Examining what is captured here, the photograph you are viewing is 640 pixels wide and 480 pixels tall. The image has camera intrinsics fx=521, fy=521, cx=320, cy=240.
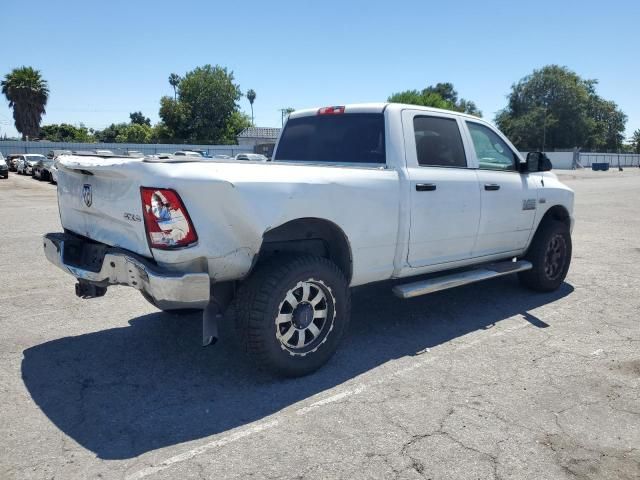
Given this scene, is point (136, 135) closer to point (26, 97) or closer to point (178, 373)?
point (26, 97)

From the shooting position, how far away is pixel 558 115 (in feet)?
316

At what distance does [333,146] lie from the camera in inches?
194

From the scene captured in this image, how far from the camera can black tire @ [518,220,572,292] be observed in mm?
5898

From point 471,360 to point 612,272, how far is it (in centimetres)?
427

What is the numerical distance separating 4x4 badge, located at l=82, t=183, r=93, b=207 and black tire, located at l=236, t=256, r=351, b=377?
1322 millimetres

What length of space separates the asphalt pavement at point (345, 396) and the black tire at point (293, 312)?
8.0 inches

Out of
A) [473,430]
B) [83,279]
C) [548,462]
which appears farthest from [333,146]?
[548,462]

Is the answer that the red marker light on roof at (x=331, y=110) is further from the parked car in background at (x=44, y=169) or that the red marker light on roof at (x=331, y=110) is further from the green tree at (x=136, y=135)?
the green tree at (x=136, y=135)

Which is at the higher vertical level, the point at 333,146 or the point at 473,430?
the point at 333,146

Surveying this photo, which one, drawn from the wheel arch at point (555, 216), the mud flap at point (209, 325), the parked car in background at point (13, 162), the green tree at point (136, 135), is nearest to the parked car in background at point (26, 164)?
the parked car in background at point (13, 162)

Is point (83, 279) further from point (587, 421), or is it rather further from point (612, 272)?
point (612, 272)

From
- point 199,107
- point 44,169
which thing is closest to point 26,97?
point 199,107

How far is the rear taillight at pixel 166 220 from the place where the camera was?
10.3 feet

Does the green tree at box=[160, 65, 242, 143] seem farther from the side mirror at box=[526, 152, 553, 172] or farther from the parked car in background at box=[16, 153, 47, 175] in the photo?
the side mirror at box=[526, 152, 553, 172]
